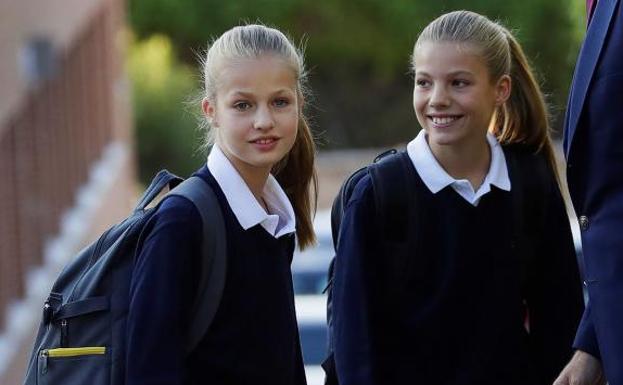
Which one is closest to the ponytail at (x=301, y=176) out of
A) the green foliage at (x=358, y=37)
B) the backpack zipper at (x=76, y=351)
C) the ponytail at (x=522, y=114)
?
the ponytail at (x=522, y=114)

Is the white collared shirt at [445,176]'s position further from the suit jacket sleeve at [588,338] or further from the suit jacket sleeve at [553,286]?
the suit jacket sleeve at [588,338]

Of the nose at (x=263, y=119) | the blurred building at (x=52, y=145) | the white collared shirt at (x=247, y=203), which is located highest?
the blurred building at (x=52, y=145)

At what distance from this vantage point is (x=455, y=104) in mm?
4297

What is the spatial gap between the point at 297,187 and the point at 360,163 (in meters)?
24.5

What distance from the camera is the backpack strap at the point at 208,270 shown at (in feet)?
12.5

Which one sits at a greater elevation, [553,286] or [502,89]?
[502,89]

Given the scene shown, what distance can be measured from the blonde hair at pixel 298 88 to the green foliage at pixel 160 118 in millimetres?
21992

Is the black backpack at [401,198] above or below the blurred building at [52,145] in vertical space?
below

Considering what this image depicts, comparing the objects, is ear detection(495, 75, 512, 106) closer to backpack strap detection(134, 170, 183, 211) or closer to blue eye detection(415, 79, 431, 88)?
blue eye detection(415, 79, 431, 88)

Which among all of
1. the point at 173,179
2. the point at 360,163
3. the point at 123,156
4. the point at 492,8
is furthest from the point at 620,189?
the point at 492,8

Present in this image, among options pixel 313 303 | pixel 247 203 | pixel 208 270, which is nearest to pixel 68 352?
pixel 208 270

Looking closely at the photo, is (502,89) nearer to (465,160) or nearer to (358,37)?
(465,160)

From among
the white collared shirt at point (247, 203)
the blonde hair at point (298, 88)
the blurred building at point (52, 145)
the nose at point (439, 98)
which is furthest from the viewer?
the blurred building at point (52, 145)

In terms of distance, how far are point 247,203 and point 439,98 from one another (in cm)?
67
